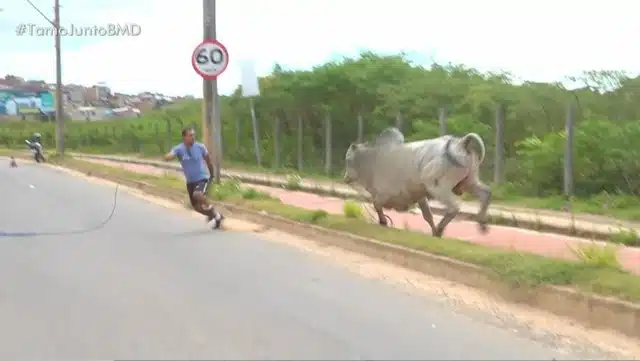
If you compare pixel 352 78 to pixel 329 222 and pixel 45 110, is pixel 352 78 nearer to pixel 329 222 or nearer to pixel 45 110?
pixel 329 222

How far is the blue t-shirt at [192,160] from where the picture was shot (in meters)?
15.0

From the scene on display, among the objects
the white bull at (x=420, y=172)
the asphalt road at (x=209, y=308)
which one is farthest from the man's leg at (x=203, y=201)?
the white bull at (x=420, y=172)

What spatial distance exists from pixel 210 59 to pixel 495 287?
11.6 meters

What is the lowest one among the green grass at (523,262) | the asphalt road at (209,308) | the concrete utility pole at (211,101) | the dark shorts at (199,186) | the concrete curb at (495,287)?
the asphalt road at (209,308)

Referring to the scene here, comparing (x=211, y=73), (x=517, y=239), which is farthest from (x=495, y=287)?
(x=211, y=73)

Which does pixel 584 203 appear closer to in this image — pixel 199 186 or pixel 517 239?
pixel 517 239

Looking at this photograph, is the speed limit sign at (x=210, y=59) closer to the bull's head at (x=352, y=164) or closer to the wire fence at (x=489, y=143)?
the wire fence at (x=489, y=143)

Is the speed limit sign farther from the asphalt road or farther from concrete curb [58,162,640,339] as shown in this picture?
the asphalt road

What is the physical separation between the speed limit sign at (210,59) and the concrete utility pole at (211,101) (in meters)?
0.95

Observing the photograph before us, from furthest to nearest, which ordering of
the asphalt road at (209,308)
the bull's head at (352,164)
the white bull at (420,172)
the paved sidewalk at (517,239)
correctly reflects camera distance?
the bull's head at (352,164)
the white bull at (420,172)
the paved sidewalk at (517,239)
the asphalt road at (209,308)

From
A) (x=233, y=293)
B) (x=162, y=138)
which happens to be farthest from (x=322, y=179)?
(x=162, y=138)

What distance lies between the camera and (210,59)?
63.5 ft

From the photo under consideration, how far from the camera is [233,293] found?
30.3 ft

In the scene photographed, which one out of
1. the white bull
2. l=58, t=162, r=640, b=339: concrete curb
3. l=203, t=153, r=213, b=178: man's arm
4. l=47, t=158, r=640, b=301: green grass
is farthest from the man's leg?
the white bull
